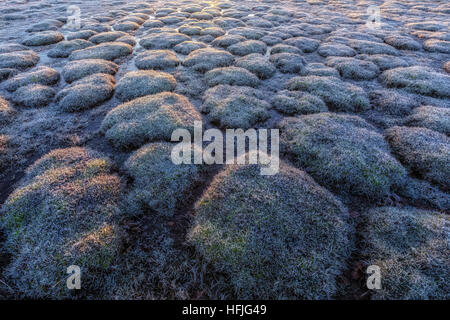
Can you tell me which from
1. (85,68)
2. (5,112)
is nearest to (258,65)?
(85,68)

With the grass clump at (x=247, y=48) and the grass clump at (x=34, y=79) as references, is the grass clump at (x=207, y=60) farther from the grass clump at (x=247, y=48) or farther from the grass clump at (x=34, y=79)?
the grass clump at (x=34, y=79)

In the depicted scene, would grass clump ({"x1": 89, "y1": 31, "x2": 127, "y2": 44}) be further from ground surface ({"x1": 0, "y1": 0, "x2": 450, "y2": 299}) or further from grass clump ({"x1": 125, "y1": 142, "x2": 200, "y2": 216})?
grass clump ({"x1": 125, "y1": 142, "x2": 200, "y2": 216})

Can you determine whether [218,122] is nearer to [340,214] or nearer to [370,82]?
[340,214]

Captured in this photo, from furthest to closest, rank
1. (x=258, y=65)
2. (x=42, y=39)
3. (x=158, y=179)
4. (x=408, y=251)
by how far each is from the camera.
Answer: (x=42, y=39) → (x=258, y=65) → (x=158, y=179) → (x=408, y=251)

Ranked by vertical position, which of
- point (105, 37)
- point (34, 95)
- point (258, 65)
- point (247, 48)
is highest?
point (105, 37)

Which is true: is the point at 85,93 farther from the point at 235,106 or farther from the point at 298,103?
the point at 298,103

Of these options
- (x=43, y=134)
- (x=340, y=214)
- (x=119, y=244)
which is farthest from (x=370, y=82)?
(x=43, y=134)

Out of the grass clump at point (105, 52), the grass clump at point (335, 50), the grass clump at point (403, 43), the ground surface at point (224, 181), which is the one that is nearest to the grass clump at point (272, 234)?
the ground surface at point (224, 181)
